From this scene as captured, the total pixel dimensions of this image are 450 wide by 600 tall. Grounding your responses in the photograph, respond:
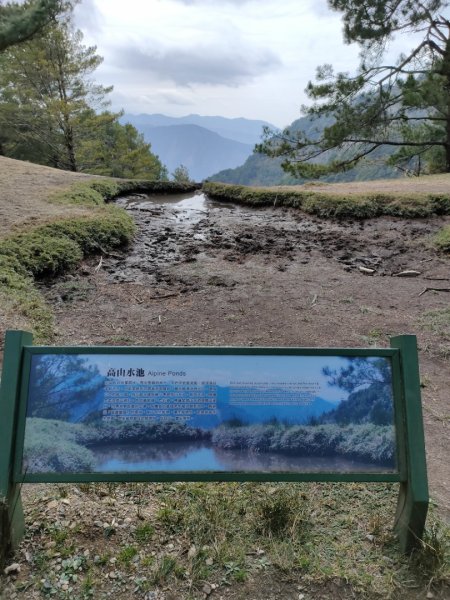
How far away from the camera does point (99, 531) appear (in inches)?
86.4

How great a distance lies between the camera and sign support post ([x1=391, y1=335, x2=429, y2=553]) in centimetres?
195

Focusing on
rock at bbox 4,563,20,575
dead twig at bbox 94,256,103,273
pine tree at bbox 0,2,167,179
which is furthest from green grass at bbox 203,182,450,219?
pine tree at bbox 0,2,167,179

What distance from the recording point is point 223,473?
1.95 m

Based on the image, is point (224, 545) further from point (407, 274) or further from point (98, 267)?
point (407, 274)

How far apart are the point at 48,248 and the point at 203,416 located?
16.7 ft

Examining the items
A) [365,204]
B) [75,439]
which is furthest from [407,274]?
[75,439]

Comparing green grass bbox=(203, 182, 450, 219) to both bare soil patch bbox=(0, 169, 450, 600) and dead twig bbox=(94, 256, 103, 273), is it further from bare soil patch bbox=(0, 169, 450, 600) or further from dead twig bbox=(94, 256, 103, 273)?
dead twig bbox=(94, 256, 103, 273)

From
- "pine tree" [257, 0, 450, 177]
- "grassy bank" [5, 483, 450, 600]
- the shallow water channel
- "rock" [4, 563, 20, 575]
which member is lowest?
"rock" [4, 563, 20, 575]

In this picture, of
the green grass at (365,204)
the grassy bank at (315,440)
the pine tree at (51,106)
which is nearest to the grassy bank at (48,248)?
the grassy bank at (315,440)

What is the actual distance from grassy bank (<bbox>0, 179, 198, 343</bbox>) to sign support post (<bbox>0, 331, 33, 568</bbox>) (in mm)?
2473

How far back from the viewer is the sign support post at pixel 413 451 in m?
1.95

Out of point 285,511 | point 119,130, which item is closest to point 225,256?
point 285,511

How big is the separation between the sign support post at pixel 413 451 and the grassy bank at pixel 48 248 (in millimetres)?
3332

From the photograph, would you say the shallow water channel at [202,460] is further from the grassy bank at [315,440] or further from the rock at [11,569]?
the rock at [11,569]
